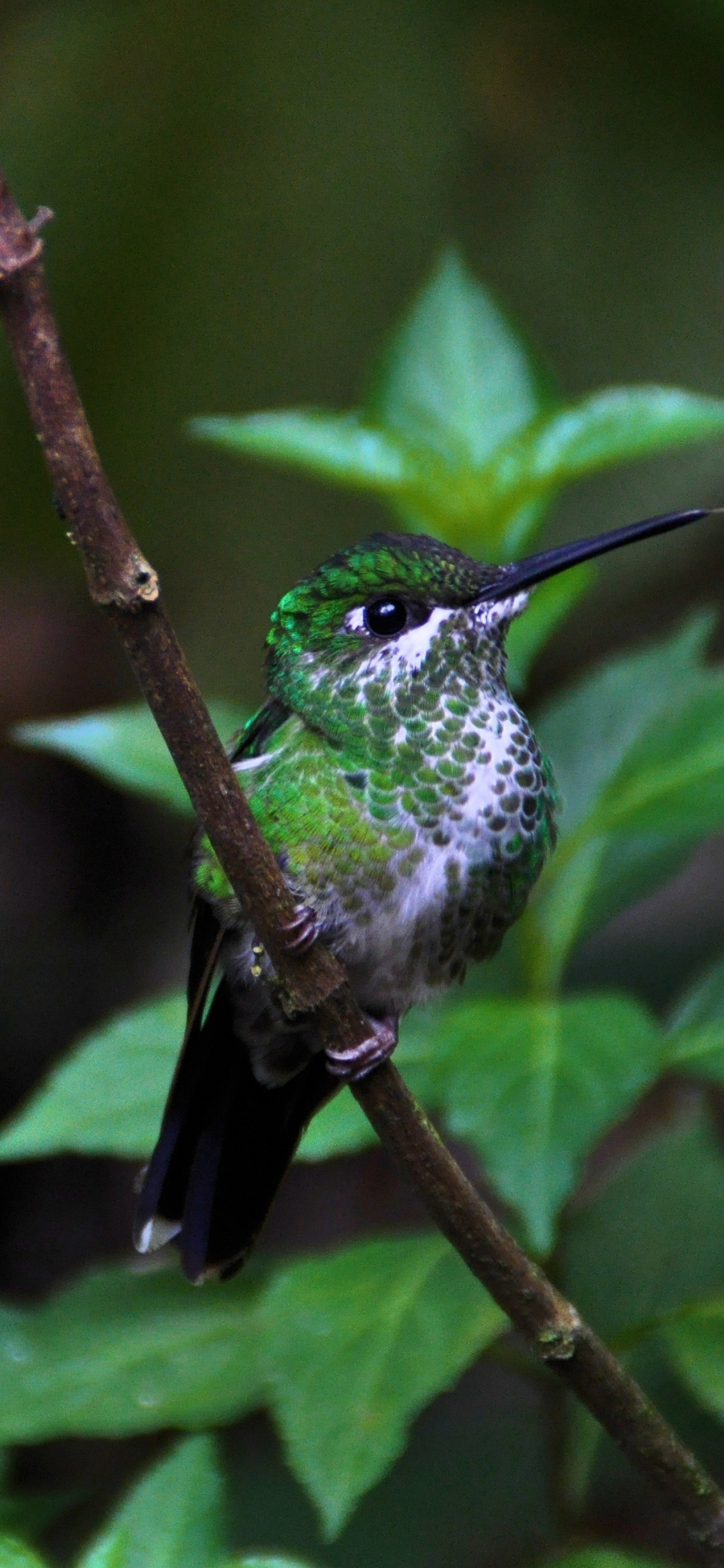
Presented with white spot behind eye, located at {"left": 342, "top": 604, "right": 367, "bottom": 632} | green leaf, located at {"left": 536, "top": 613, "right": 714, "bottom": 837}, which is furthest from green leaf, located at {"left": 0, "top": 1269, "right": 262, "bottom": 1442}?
white spot behind eye, located at {"left": 342, "top": 604, "right": 367, "bottom": 632}

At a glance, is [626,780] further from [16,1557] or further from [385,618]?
[16,1557]

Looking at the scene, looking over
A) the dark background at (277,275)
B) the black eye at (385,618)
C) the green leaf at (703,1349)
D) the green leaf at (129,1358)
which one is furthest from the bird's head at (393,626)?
the dark background at (277,275)

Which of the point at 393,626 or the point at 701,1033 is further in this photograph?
the point at 701,1033

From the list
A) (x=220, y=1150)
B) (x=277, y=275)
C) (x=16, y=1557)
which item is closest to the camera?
(x=16, y=1557)

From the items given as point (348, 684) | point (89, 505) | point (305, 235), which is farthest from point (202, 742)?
point (305, 235)

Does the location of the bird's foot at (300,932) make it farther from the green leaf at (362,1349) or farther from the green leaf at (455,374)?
the green leaf at (455,374)

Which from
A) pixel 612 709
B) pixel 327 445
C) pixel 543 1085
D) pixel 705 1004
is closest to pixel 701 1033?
pixel 705 1004

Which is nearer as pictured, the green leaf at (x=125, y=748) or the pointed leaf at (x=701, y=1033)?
the pointed leaf at (x=701, y=1033)
